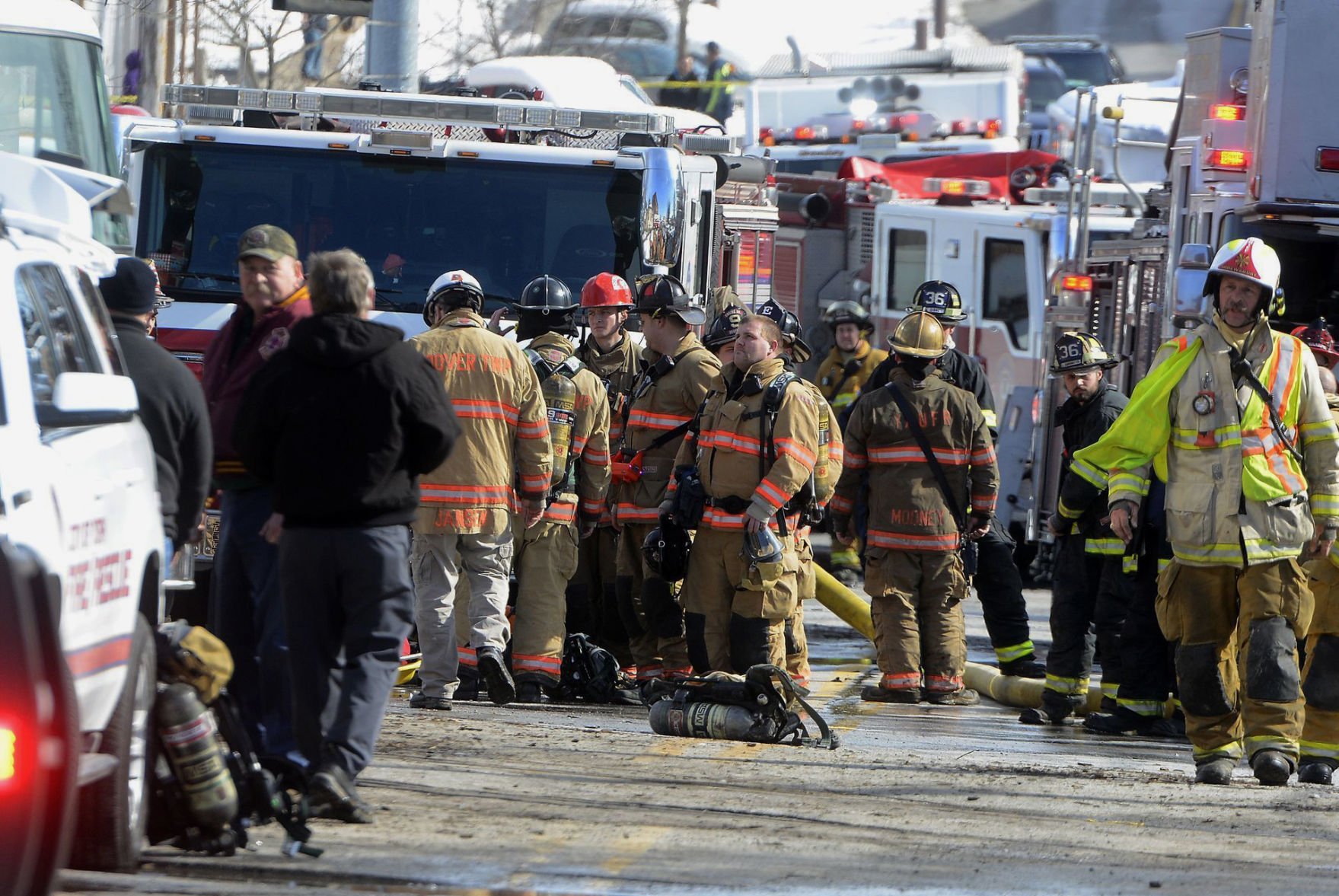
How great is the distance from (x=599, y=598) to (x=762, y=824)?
4.34 m

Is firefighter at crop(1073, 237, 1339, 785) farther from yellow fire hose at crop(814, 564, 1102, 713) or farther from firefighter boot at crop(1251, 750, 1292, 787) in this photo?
yellow fire hose at crop(814, 564, 1102, 713)

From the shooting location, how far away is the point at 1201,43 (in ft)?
42.9

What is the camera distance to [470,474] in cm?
893

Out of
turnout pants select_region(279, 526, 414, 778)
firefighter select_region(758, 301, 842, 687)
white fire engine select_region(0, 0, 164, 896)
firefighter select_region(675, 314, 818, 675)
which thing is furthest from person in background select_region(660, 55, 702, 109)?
white fire engine select_region(0, 0, 164, 896)

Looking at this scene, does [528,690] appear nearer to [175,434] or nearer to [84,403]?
[175,434]

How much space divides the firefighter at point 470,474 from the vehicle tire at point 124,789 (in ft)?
11.3

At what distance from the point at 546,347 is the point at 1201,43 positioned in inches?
215

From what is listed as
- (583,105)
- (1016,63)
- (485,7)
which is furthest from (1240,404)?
(485,7)

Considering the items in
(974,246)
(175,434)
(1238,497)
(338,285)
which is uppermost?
(338,285)

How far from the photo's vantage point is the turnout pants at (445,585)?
897 centimetres

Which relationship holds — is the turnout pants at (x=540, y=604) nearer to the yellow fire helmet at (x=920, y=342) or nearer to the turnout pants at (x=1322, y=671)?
the yellow fire helmet at (x=920, y=342)

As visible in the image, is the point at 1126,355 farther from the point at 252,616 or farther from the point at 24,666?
the point at 24,666

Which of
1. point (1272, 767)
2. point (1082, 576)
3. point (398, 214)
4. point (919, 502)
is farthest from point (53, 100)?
point (1272, 767)

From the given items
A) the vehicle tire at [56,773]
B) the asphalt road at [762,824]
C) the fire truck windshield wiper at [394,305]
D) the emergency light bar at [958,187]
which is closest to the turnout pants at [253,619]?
the asphalt road at [762,824]
